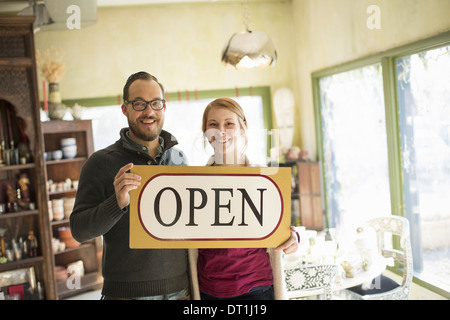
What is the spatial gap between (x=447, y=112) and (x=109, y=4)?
9.62ft

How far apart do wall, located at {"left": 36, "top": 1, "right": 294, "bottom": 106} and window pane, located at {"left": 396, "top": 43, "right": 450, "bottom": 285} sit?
5.73 feet

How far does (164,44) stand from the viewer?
4.07m

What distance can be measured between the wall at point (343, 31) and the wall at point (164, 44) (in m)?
0.29

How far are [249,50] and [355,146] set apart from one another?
5.02 feet

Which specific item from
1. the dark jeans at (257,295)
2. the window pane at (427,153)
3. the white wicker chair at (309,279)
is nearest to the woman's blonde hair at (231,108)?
the dark jeans at (257,295)

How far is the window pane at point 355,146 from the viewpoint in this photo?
118 inches

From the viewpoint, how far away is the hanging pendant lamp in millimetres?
2188

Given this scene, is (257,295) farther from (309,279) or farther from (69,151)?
(69,151)

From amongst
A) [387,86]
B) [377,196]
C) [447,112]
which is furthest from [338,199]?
[447,112]

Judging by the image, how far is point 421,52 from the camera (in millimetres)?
2473

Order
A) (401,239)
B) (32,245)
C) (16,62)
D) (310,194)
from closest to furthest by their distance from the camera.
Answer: (401,239) < (16,62) < (32,245) < (310,194)

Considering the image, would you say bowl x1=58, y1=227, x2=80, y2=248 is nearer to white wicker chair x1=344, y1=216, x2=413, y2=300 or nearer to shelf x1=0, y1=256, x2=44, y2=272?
shelf x1=0, y1=256, x2=44, y2=272

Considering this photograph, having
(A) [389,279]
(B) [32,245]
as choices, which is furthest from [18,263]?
(A) [389,279]
